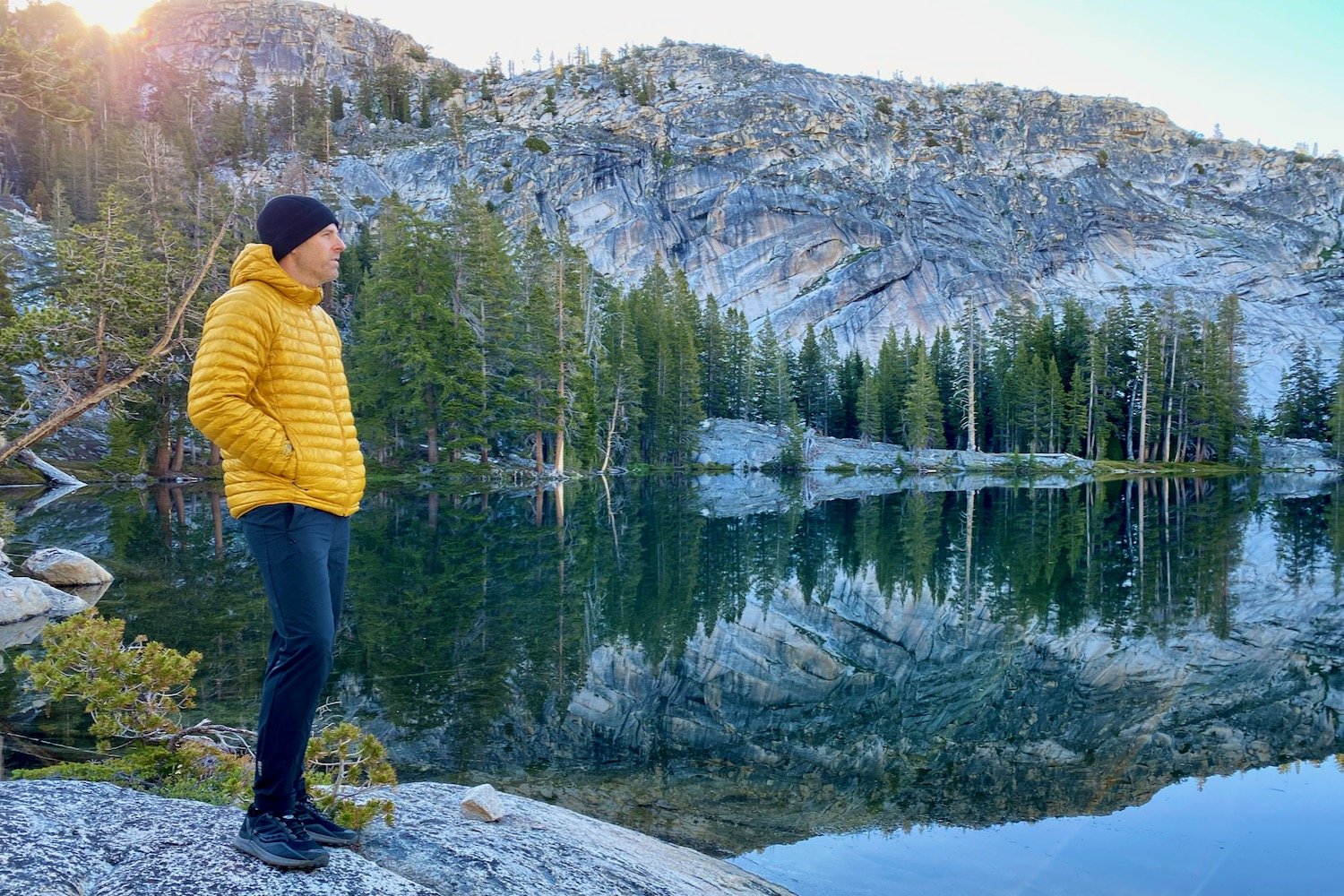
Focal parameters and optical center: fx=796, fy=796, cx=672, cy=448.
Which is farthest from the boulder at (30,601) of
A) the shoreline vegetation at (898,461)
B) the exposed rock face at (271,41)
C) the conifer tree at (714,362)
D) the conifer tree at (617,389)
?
the exposed rock face at (271,41)

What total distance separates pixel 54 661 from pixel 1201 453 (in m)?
76.8

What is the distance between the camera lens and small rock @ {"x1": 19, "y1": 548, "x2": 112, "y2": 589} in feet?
39.7

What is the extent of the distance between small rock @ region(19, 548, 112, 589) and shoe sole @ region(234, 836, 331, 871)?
39.3ft

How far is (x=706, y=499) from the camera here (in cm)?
3158

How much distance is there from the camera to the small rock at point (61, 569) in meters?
12.1

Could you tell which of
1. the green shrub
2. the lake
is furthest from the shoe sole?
the lake

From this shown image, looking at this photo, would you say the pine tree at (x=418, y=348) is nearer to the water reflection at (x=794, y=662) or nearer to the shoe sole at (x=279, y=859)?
the water reflection at (x=794, y=662)

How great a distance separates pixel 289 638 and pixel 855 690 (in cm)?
676

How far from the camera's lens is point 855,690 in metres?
8.52

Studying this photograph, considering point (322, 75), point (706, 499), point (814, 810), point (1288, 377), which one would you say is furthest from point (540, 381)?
point (322, 75)

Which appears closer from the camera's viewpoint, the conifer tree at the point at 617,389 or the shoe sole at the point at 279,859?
the shoe sole at the point at 279,859

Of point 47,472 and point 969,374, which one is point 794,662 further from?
point 969,374

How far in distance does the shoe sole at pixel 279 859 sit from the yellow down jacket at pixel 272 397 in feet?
4.00

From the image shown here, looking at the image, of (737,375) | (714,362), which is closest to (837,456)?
(737,375)
